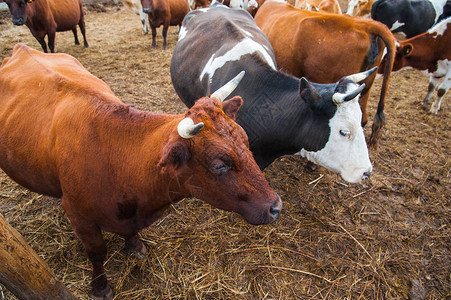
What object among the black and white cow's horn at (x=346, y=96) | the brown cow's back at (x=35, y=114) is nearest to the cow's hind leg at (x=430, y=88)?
the black and white cow's horn at (x=346, y=96)

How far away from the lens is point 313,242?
2.93m

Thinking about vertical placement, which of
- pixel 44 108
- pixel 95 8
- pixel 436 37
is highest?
pixel 44 108

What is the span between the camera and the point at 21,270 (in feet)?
4.86

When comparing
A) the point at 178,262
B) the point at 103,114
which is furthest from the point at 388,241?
the point at 103,114

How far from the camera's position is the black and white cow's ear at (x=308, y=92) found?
236 centimetres

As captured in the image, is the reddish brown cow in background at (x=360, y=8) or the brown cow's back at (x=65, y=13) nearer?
the brown cow's back at (x=65, y=13)

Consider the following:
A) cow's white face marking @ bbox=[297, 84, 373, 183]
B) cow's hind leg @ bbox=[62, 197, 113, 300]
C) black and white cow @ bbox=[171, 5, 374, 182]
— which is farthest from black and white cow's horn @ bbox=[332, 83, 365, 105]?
cow's hind leg @ bbox=[62, 197, 113, 300]

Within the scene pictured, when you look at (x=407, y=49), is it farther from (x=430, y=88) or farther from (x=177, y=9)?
(x=177, y=9)

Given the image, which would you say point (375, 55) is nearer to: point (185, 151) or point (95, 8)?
point (185, 151)

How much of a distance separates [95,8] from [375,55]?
14015mm

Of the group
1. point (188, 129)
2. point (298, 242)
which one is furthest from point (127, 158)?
point (298, 242)

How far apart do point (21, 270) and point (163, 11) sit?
29.8 feet

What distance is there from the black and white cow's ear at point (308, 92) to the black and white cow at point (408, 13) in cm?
775

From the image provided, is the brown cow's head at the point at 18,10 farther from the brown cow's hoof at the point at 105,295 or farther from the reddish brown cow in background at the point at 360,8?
the reddish brown cow in background at the point at 360,8
